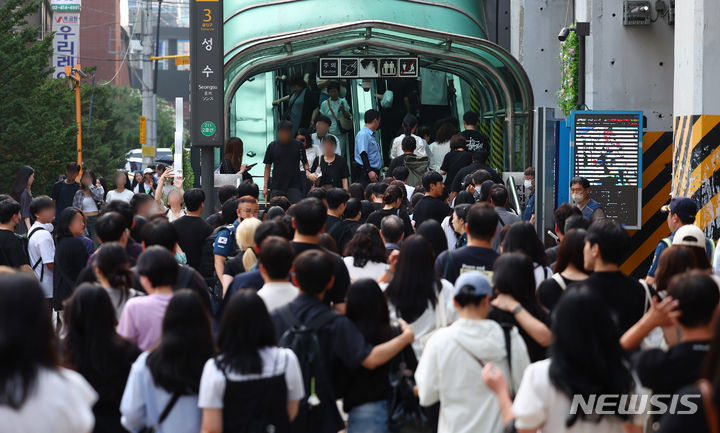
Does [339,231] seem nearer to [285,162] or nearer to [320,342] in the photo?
[320,342]

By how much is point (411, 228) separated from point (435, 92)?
11305 mm

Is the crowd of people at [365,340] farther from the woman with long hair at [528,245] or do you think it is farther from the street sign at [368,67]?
the street sign at [368,67]

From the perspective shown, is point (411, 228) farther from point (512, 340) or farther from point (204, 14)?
point (512, 340)

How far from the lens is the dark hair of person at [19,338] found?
3613 millimetres

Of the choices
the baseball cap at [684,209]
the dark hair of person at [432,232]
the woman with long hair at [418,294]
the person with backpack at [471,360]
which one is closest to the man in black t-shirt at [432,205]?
the dark hair of person at [432,232]

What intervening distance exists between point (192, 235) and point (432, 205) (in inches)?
99.1

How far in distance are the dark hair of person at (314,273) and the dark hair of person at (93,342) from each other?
3.02 ft

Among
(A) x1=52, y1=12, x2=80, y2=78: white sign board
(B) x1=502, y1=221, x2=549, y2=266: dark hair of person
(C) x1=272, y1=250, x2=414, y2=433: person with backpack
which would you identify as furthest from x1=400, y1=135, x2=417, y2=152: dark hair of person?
(A) x1=52, y1=12, x2=80, y2=78: white sign board

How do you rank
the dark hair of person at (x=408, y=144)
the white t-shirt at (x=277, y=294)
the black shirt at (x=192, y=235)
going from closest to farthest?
the white t-shirt at (x=277, y=294), the black shirt at (x=192, y=235), the dark hair of person at (x=408, y=144)

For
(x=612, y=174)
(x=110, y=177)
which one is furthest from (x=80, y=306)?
(x=110, y=177)

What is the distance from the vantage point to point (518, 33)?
2291 cm

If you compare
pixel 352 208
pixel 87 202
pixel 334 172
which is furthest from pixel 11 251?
pixel 87 202

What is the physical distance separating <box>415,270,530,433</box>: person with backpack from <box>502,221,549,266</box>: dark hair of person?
1569 mm

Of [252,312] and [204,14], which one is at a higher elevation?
[204,14]
